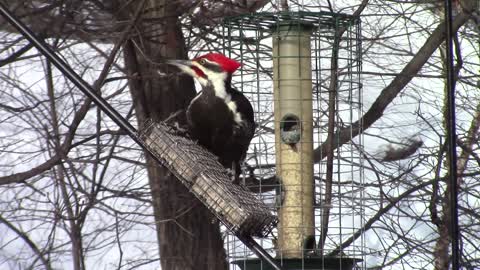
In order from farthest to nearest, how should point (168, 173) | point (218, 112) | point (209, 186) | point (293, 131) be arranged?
point (168, 173)
point (293, 131)
point (218, 112)
point (209, 186)

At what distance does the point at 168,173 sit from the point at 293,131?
1.41 m

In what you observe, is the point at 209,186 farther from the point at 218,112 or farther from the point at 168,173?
the point at 168,173

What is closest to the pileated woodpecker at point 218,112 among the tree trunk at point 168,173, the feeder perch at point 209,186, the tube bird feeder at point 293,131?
the tube bird feeder at point 293,131

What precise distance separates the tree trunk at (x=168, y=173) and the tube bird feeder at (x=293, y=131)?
1265mm

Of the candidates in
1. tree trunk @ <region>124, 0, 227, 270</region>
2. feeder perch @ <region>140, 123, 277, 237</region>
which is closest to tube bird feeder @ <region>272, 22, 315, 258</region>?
feeder perch @ <region>140, 123, 277, 237</region>

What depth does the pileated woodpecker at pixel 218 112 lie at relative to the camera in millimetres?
4246

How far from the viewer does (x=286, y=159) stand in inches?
180

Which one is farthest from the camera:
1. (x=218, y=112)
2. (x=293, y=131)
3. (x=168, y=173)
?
(x=168, y=173)

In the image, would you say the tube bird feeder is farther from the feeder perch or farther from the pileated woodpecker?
the feeder perch

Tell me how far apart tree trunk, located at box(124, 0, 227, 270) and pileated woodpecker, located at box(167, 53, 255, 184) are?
1344 mm

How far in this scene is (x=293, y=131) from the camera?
4539 mm

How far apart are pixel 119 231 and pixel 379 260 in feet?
4.89

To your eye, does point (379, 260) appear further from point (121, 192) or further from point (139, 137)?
point (139, 137)

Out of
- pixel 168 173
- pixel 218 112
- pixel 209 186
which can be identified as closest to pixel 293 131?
pixel 218 112
